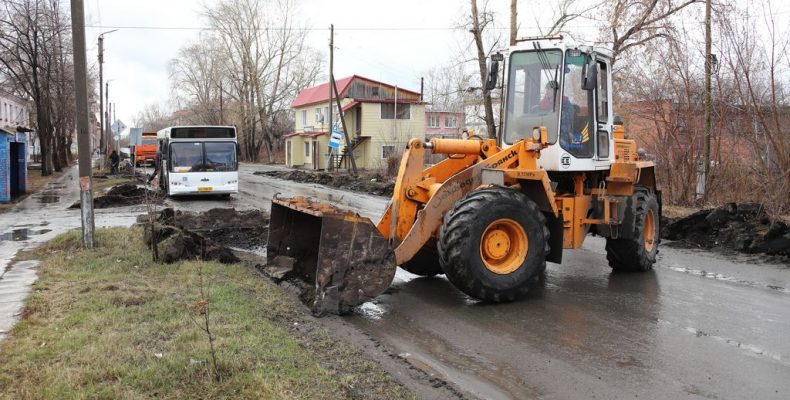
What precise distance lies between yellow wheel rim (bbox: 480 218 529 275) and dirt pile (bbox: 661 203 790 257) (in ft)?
19.8

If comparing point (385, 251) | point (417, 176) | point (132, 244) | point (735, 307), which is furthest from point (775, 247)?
point (132, 244)

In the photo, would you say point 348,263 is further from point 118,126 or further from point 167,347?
point 118,126

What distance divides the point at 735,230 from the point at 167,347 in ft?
35.6

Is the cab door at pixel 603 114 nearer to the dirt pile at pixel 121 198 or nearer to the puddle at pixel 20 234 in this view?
the puddle at pixel 20 234

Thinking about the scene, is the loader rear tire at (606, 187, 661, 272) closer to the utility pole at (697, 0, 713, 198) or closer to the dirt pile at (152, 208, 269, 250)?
the dirt pile at (152, 208, 269, 250)

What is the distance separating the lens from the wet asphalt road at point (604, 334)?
16.9ft

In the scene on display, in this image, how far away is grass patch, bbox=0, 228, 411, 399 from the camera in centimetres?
464

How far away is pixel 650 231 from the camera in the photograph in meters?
10.4

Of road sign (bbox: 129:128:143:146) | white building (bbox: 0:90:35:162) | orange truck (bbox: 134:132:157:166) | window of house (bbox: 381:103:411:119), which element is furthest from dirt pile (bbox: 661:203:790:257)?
white building (bbox: 0:90:35:162)

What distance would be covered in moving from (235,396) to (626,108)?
18088 millimetres

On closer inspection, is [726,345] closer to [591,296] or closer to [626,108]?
[591,296]

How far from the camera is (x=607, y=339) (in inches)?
248

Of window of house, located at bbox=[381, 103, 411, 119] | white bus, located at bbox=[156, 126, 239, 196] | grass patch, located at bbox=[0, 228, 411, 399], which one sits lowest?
grass patch, located at bbox=[0, 228, 411, 399]

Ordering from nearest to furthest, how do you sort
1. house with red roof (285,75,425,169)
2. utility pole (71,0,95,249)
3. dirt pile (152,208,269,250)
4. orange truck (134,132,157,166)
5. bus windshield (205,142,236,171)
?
1. utility pole (71,0,95,249)
2. dirt pile (152,208,269,250)
3. bus windshield (205,142,236,171)
4. house with red roof (285,75,425,169)
5. orange truck (134,132,157,166)
